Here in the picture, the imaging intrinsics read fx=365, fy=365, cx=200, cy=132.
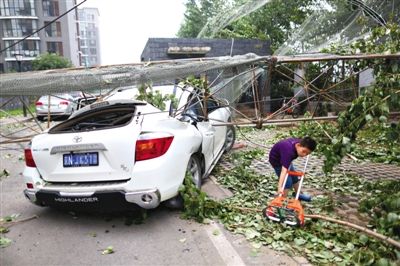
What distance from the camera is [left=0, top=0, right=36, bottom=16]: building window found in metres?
55.0

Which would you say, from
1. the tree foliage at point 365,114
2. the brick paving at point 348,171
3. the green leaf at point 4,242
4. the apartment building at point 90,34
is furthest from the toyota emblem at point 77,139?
the apartment building at point 90,34

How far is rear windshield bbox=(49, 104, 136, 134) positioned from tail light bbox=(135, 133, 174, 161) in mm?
435

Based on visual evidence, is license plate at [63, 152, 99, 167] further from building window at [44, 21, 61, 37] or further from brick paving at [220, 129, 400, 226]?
building window at [44, 21, 61, 37]

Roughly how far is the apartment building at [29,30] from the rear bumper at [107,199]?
54600 millimetres

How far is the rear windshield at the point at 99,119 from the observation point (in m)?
4.48

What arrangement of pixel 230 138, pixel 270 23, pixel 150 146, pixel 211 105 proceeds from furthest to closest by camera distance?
pixel 270 23 → pixel 230 138 → pixel 211 105 → pixel 150 146

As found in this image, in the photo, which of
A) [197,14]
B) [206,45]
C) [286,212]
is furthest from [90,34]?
[286,212]

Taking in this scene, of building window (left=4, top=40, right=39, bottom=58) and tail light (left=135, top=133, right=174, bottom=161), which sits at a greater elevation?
building window (left=4, top=40, right=39, bottom=58)

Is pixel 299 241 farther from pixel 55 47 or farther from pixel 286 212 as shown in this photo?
pixel 55 47

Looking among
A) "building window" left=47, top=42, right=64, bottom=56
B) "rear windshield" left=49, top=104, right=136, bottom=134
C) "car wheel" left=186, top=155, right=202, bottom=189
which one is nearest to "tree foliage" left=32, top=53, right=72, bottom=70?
"building window" left=47, top=42, right=64, bottom=56

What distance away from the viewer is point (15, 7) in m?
55.0

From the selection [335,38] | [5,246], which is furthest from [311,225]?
[335,38]

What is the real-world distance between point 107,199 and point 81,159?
0.56 metres

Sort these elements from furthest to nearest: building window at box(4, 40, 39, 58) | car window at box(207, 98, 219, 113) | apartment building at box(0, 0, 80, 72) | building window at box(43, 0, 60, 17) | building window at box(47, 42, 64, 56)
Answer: building window at box(47, 42, 64, 56)
building window at box(43, 0, 60, 17)
apartment building at box(0, 0, 80, 72)
building window at box(4, 40, 39, 58)
car window at box(207, 98, 219, 113)
